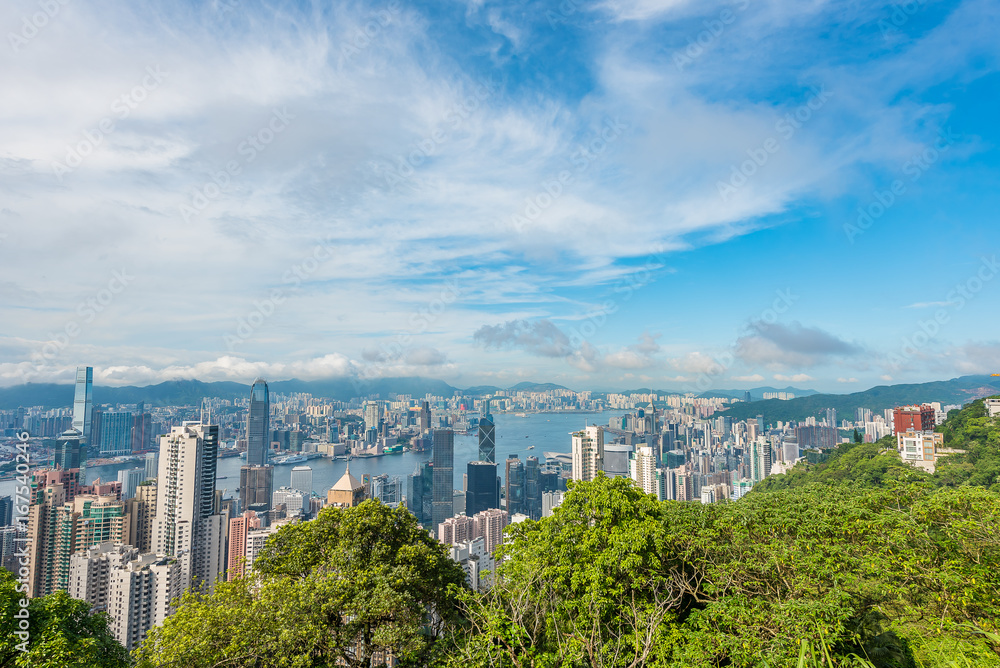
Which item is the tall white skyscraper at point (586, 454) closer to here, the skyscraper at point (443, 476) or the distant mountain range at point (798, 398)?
the skyscraper at point (443, 476)

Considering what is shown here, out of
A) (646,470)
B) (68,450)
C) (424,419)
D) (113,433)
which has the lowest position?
(646,470)

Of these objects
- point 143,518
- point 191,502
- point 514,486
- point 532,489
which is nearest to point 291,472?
point 514,486

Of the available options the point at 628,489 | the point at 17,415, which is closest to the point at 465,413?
the point at 17,415

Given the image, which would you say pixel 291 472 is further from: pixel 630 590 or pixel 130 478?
pixel 630 590

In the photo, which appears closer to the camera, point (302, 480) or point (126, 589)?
point (126, 589)

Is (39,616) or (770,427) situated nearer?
(39,616)

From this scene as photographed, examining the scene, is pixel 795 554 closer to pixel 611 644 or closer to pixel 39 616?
pixel 611 644

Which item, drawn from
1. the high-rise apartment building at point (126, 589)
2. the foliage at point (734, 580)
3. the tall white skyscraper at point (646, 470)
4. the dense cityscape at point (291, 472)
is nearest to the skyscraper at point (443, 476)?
the dense cityscape at point (291, 472)
